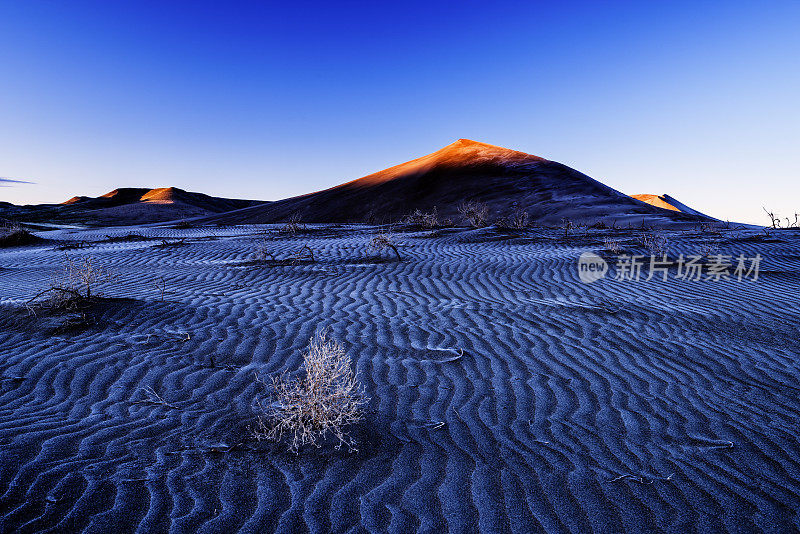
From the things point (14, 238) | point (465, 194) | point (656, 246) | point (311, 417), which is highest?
point (465, 194)

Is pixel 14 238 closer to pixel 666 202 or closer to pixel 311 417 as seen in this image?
pixel 311 417

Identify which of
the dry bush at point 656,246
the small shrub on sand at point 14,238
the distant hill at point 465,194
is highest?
the distant hill at point 465,194

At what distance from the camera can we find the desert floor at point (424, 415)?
2.27m

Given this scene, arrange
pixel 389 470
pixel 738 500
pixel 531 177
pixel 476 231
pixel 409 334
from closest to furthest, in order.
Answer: pixel 738 500, pixel 389 470, pixel 409 334, pixel 476 231, pixel 531 177

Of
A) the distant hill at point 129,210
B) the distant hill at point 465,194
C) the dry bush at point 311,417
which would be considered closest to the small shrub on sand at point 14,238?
the distant hill at point 465,194

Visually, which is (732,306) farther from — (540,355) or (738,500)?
(738,500)

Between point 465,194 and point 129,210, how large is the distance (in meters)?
40.1

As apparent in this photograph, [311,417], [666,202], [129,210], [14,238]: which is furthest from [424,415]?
[129,210]

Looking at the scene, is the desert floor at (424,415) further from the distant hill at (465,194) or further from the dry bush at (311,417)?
the distant hill at (465,194)

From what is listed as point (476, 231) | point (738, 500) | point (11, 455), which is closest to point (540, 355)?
point (738, 500)

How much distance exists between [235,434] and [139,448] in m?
0.51

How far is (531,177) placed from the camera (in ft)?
115

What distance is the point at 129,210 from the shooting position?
179 ft

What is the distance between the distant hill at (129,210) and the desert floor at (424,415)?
49110 millimetres
